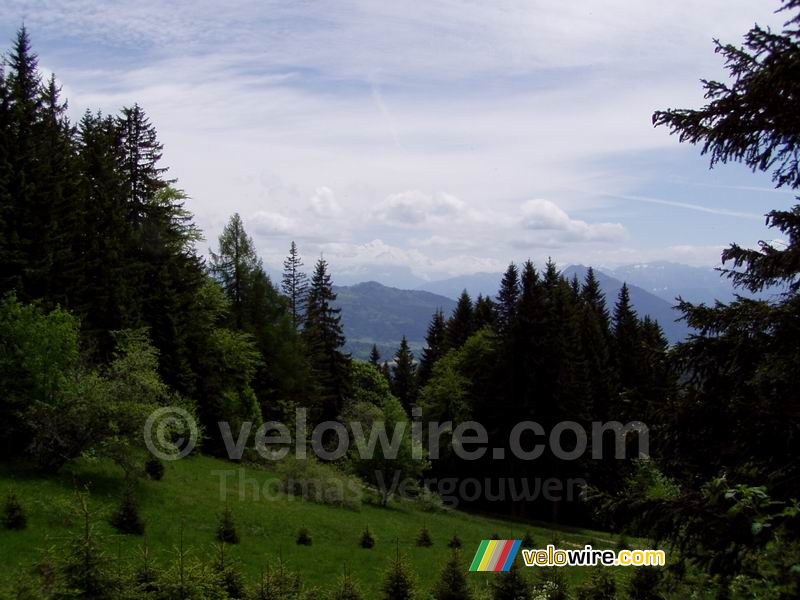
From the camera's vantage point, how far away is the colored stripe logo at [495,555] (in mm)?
20122

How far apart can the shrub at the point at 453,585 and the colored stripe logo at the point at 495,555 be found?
6080 millimetres

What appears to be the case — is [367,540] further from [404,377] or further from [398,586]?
[404,377]

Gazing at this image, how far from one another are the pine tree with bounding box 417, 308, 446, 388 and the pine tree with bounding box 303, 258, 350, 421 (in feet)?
42.8

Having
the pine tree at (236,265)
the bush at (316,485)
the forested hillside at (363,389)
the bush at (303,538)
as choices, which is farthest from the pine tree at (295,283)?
the bush at (303,538)

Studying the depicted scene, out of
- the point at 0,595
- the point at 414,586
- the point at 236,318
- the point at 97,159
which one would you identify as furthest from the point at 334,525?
the point at 236,318

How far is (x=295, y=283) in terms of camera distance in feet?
193

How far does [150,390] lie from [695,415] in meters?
18.5

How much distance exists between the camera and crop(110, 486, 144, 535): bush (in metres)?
16.7

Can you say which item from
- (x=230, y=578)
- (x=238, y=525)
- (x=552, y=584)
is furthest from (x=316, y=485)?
(x=230, y=578)

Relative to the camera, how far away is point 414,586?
42.4 ft

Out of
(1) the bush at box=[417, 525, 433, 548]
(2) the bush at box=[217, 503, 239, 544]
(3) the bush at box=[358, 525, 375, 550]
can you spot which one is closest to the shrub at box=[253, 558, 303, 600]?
(2) the bush at box=[217, 503, 239, 544]

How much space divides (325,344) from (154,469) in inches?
1132

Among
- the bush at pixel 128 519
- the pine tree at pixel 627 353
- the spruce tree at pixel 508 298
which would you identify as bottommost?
the bush at pixel 128 519

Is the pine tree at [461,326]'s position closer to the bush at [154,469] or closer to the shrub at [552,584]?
the bush at [154,469]
